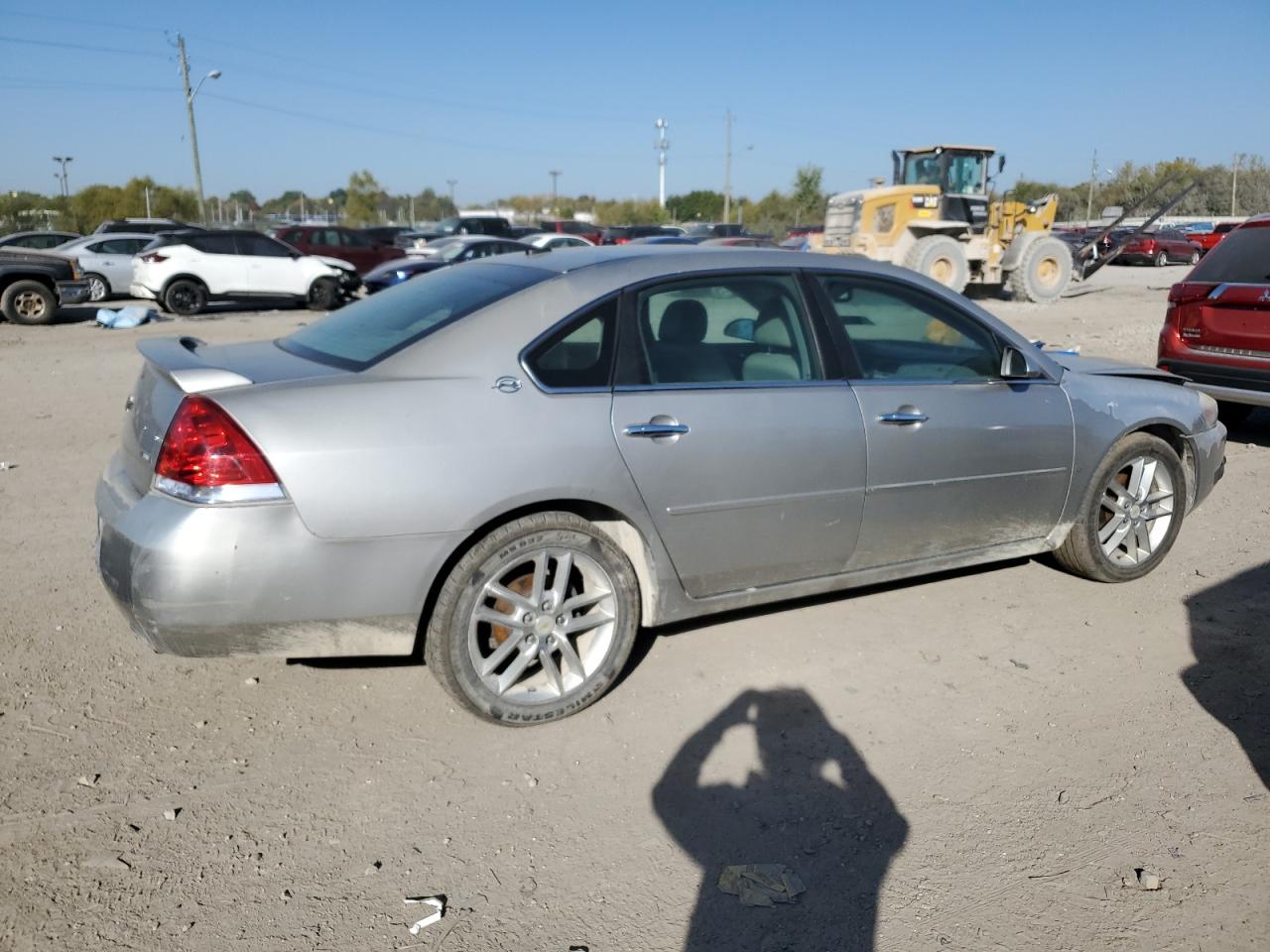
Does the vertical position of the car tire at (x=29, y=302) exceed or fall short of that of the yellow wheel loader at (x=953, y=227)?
it falls short

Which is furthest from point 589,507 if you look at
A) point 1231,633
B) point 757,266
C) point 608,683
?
point 1231,633

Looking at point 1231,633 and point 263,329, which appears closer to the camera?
point 1231,633

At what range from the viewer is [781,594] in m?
4.03

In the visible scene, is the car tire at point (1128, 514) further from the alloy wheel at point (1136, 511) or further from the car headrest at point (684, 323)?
the car headrest at point (684, 323)

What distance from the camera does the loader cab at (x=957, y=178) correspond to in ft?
67.1

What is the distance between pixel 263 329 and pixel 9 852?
562 inches

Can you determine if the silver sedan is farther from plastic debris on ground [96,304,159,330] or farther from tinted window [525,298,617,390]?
tinted window [525,298,617,390]

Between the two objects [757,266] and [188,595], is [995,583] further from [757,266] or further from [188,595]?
[188,595]

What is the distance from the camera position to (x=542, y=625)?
3531 mm

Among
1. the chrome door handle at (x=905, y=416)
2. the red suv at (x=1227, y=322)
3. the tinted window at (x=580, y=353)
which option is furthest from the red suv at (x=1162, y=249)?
the tinted window at (x=580, y=353)

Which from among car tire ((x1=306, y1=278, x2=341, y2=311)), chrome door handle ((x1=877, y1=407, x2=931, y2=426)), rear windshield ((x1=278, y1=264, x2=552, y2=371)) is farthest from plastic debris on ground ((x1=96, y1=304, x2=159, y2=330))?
chrome door handle ((x1=877, y1=407, x2=931, y2=426))

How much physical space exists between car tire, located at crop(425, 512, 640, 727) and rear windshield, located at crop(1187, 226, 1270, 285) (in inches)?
242

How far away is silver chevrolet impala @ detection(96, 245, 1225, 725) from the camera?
315 cm

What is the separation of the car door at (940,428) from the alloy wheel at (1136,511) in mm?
435
